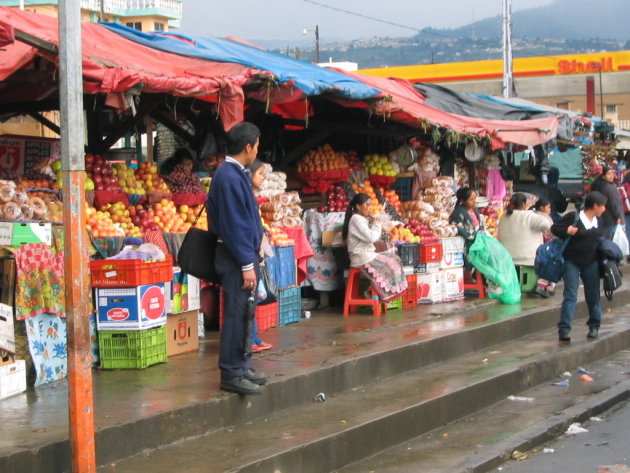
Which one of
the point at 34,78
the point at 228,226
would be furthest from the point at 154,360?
the point at 34,78

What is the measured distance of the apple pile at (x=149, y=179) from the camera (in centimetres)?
951

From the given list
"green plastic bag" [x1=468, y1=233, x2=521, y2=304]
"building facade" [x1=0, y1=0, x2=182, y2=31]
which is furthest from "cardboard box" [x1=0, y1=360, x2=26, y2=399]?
"building facade" [x1=0, y1=0, x2=182, y2=31]

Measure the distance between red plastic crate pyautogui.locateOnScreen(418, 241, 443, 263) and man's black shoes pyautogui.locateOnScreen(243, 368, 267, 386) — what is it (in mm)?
5409

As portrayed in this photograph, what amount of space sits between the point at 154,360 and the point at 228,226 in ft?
5.70

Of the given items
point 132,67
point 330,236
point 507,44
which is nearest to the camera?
point 132,67

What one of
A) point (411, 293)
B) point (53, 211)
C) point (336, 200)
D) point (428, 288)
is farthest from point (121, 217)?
point (428, 288)

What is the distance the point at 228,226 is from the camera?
20.6 feet

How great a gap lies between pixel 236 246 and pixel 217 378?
4.07ft

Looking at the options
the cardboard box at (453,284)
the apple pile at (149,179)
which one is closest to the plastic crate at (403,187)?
the cardboard box at (453,284)

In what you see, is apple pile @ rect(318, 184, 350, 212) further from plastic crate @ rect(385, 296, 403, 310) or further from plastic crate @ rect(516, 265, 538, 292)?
plastic crate @ rect(516, 265, 538, 292)

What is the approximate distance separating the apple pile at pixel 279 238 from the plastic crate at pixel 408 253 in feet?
6.38

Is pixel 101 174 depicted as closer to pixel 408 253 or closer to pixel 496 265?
pixel 408 253

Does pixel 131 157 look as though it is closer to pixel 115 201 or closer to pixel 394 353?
pixel 115 201

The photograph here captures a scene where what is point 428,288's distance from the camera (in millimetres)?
11922
